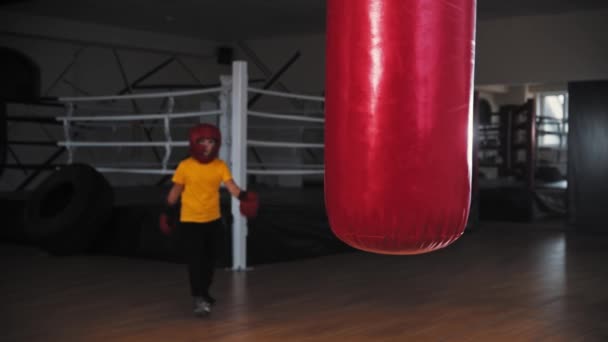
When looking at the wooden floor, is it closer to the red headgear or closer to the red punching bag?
the red headgear

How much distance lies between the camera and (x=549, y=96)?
15484 mm

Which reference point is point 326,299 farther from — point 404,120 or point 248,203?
point 404,120

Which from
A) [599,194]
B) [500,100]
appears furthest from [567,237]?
[500,100]

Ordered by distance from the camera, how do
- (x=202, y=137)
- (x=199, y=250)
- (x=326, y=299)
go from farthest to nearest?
(x=326, y=299)
(x=199, y=250)
(x=202, y=137)

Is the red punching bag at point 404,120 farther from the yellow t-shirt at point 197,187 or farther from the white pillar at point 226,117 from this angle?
the white pillar at point 226,117

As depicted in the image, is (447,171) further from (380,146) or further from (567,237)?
(567,237)

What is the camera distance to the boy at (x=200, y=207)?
3.46 m

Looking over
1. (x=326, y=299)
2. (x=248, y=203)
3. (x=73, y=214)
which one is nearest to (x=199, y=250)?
(x=248, y=203)

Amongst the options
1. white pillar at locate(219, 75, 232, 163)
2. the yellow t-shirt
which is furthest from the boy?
white pillar at locate(219, 75, 232, 163)

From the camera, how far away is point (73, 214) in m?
5.16

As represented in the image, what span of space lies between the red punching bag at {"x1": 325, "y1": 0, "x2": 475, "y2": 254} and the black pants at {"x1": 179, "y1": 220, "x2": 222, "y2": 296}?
6.50 ft

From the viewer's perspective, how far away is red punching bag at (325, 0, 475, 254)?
149 cm

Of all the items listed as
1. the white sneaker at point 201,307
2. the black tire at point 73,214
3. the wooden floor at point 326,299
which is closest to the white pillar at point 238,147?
the wooden floor at point 326,299

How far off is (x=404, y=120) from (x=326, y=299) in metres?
2.42
